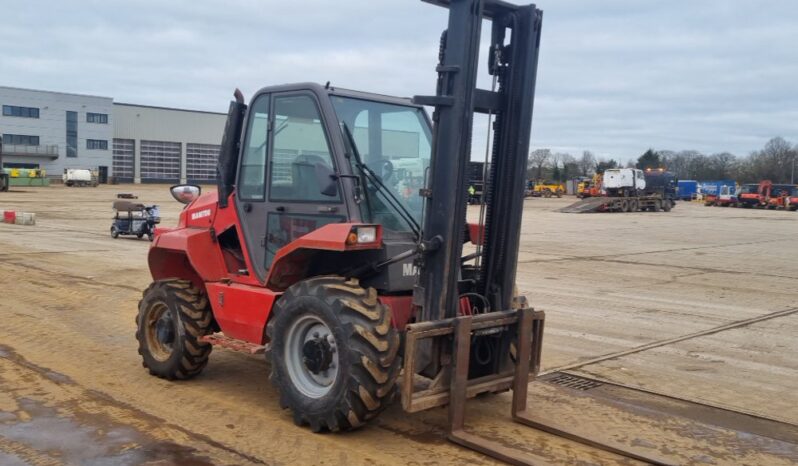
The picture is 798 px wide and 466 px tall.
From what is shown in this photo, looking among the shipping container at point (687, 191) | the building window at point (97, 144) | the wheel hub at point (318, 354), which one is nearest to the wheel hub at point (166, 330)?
the wheel hub at point (318, 354)

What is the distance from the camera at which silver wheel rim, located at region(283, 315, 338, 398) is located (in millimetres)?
5281

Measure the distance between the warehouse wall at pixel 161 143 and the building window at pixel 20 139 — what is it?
9262 mm

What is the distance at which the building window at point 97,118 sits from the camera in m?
91.3

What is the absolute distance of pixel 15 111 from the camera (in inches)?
3391

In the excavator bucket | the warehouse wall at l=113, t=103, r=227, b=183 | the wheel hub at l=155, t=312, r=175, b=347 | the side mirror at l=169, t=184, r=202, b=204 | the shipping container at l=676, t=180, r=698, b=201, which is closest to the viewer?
the excavator bucket

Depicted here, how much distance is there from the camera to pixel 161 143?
9531 centimetres

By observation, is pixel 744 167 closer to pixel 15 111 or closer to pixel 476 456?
pixel 15 111

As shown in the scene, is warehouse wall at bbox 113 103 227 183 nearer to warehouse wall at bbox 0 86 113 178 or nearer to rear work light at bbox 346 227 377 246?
warehouse wall at bbox 0 86 113 178

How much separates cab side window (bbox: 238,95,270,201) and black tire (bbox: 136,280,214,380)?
106 centimetres

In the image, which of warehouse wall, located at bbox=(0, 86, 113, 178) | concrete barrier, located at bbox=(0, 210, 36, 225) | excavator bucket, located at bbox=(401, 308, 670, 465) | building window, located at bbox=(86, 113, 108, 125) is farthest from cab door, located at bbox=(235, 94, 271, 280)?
building window, located at bbox=(86, 113, 108, 125)

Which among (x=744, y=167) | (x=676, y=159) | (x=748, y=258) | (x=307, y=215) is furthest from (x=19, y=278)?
(x=676, y=159)

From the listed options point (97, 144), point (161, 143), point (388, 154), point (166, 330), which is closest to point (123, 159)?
point (97, 144)

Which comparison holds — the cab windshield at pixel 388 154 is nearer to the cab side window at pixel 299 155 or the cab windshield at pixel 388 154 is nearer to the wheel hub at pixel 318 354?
the cab side window at pixel 299 155

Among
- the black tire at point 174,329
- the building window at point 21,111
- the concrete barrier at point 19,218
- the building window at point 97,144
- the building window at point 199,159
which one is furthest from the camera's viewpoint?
the building window at point 199,159
